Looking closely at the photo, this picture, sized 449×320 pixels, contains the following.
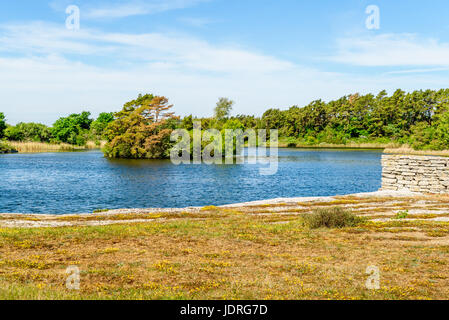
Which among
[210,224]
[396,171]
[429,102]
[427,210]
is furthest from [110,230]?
[429,102]

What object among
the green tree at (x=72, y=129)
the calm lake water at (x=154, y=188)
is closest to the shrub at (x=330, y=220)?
the calm lake water at (x=154, y=188)

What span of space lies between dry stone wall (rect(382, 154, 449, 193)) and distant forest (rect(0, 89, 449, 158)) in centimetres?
6645

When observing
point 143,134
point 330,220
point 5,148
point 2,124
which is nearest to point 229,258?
point 330,220

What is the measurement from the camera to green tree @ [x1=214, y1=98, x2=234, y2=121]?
517ft

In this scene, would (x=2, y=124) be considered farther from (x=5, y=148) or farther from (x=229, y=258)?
(x=229, y=258)

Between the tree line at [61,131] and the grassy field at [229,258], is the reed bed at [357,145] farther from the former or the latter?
the grassy field at [229,258]

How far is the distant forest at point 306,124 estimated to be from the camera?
311 feet

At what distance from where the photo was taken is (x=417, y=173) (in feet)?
101

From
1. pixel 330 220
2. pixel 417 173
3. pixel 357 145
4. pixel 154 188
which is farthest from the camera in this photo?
pixel 357 145

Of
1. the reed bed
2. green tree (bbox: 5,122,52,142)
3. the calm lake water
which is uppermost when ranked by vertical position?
green tree (bbox: 5,122,52,142)

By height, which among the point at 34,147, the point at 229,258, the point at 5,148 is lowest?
the point at 229,258

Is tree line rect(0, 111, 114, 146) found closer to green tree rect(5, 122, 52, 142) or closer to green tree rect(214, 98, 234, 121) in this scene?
green tree rect(5, 122, 52, 142)

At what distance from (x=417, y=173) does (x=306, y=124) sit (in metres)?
148

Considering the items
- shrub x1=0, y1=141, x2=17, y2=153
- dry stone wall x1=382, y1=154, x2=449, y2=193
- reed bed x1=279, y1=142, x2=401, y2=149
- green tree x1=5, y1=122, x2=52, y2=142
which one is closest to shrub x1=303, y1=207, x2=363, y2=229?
dry stone wall x1=382, y1=154, x2=449, y2=193
